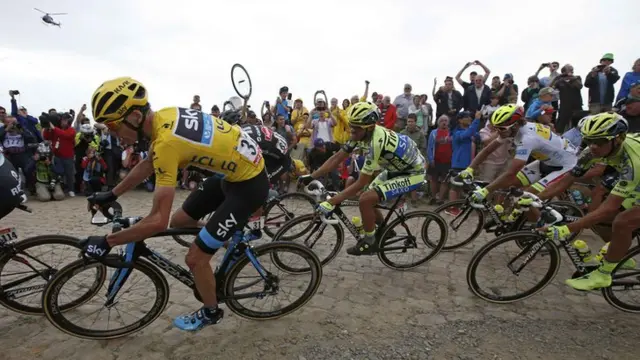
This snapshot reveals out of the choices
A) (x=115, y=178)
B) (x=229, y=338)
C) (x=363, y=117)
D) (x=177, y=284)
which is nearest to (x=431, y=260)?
(x=363, y=117)

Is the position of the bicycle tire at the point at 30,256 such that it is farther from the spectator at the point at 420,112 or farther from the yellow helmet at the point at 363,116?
the spectator at the point at 420,112

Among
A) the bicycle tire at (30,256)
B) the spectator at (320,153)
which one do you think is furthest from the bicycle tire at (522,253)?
the spectator at (320,153)

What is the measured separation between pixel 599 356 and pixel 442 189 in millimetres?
5603

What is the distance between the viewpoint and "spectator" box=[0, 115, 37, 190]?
8.96 m

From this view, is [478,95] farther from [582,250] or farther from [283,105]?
[582,250]

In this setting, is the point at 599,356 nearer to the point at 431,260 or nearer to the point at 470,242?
the point at 431,260

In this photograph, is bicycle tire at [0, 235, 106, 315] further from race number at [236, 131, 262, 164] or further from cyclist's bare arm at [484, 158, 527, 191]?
cyclist's bare arm at [484, 158, 527, 191]

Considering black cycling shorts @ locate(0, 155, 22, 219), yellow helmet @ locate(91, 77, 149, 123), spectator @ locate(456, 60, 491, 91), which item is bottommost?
black cycling shorts @ locate(0, 155, 22, 219)

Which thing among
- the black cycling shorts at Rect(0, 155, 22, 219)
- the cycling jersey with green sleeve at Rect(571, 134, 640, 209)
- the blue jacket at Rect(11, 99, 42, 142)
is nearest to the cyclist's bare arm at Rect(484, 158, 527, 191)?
the cycling jersey with green sleeve at Rect(571, 134, 640, 209)

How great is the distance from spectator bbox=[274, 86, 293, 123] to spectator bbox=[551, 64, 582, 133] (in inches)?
305

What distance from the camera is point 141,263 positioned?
3254mm

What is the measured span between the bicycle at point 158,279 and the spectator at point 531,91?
8662 millimetres

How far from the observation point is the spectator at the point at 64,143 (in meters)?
9.44

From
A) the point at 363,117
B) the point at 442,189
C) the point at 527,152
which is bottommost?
the point at 442,189
